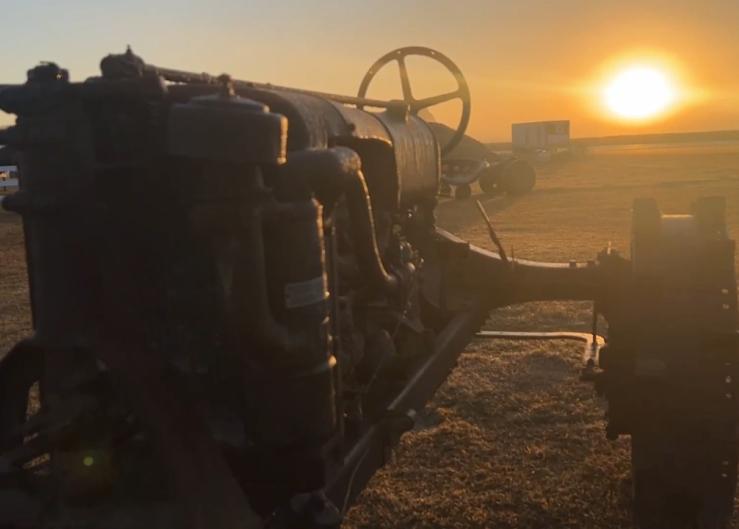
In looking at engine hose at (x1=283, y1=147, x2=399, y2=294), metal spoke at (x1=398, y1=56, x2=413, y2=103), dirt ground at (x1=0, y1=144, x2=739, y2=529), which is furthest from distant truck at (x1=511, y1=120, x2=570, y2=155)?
engine hose at (x1=283, y1=147, x2=399, y2=294)

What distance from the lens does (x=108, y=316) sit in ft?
7.47

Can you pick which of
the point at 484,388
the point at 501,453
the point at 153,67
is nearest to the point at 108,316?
the point at 153,67

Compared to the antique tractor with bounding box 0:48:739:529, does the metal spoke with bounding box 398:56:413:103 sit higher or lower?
higher

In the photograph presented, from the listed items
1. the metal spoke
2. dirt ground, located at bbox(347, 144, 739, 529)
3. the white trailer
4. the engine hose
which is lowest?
dirt ground, located at bbox(347, 144, 739, 529)

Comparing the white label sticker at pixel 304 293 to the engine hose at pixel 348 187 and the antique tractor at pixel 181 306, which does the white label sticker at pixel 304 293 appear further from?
the engine hose at pixel 348 187

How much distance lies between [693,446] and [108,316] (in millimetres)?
2264

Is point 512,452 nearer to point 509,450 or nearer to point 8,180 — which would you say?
point 509,450

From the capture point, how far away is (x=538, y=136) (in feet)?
167

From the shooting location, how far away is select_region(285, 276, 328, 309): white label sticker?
2.21 m

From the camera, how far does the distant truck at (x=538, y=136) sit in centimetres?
5034

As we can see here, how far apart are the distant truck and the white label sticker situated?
4736 cm

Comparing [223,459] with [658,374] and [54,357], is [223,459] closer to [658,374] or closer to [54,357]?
[54,357]

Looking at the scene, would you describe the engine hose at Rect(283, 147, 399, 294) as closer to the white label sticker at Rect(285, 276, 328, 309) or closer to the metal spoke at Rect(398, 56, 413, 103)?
the white label sticker at Rect(285, 276, 328, 309)

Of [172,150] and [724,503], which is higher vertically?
[172,150]
